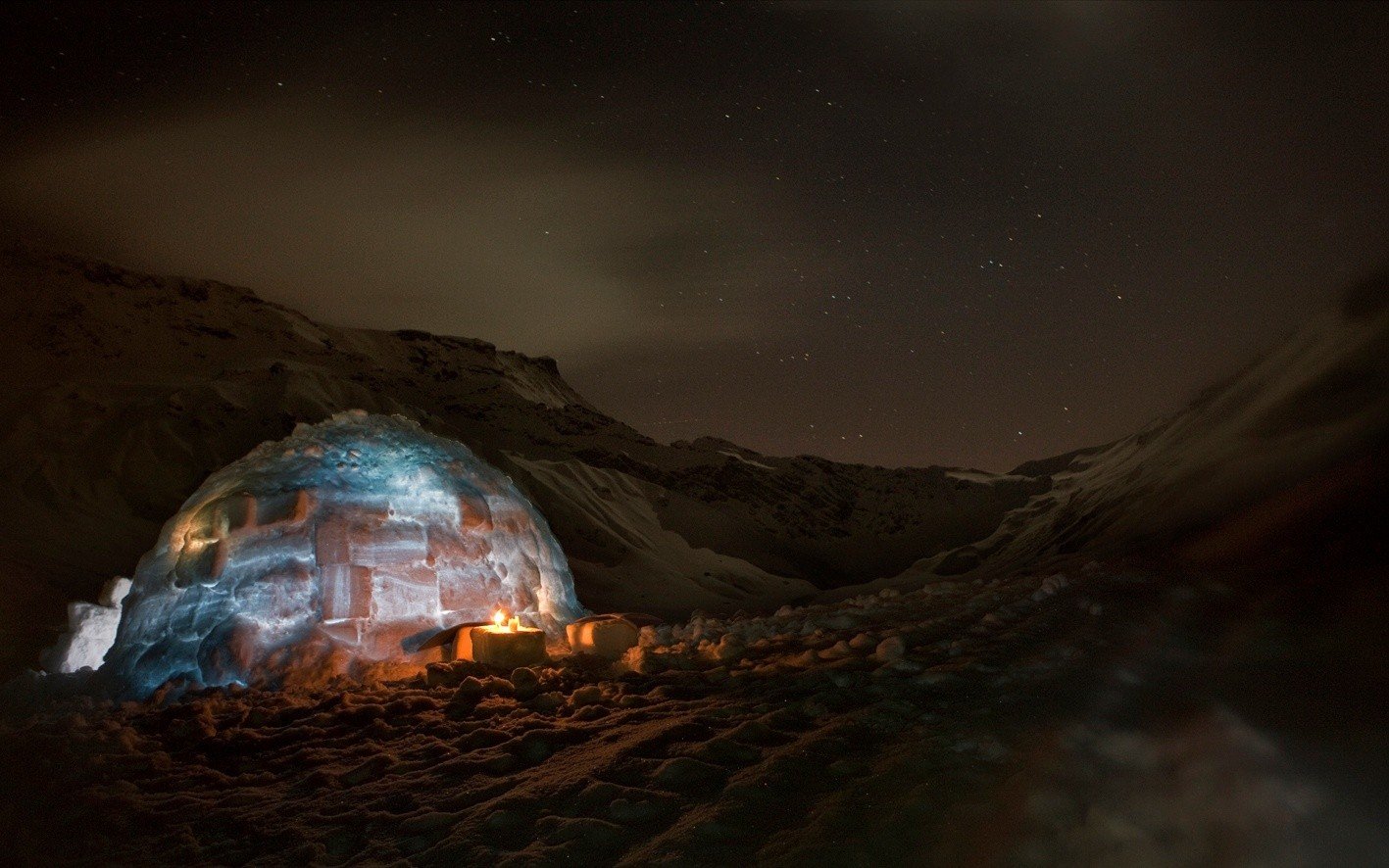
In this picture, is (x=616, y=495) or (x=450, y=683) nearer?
(x=450, y=683)

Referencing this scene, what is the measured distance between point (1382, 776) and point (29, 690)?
30.9ft

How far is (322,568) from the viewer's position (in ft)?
23.6

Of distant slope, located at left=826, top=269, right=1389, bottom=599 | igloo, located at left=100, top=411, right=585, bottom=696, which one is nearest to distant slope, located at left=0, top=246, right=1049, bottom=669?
igloo, located at left=100, top=411, right=585, bottom=696

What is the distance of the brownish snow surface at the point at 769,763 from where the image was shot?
7.97 ft

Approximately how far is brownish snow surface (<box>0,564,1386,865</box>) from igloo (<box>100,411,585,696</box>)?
3.15 feet

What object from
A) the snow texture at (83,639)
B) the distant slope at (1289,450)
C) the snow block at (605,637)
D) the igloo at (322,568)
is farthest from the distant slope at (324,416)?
the distant slope at (1289,450)

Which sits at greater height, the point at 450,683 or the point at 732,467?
the point at 732,467

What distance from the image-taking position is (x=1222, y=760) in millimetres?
2566

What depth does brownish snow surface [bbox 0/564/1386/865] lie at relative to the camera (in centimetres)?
243

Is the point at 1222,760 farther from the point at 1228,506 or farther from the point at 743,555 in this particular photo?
the point at 743,555

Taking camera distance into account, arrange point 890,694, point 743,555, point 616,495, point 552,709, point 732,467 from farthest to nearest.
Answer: point 732,467 < point 743,555 < point 616,495 < point 552,709 < point 890,694

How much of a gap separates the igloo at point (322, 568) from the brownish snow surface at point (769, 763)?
0.96 metres

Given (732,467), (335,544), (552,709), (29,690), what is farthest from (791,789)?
(732,467)

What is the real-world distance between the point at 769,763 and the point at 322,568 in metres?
5.57
